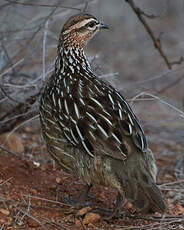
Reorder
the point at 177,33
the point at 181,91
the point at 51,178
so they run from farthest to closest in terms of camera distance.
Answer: the point at 177,33
the point at 181,91
the point at 51,178

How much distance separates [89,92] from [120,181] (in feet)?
2.89

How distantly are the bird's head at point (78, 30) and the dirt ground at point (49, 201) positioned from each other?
1391 millimetres

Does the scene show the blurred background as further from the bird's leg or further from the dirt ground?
the bird's leg

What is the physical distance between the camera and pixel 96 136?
4066 millimetres

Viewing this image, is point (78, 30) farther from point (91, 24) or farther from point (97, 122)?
point (97, 122)

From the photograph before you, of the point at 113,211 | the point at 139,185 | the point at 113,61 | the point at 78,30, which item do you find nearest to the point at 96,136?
the point at 139,185

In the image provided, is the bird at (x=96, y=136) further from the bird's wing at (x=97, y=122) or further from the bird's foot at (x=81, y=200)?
the bird's foot at (x=81, y=200)

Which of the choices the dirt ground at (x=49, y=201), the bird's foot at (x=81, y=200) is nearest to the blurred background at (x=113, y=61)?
the dirt ground at (x=49, y=201)

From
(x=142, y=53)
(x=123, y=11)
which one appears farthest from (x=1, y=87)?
(x=123, y=11)

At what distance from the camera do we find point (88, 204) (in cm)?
471

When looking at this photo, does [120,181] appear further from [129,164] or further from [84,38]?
[84,38]

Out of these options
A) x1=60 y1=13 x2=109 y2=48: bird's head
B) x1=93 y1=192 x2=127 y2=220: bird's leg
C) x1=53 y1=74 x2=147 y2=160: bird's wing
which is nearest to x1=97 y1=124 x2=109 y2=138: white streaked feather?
x1=53 y1=74 x2=147 y2=160: bird's wing

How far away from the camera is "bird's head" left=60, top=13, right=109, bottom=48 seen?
15.7ft

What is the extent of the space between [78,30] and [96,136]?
1.25 m
